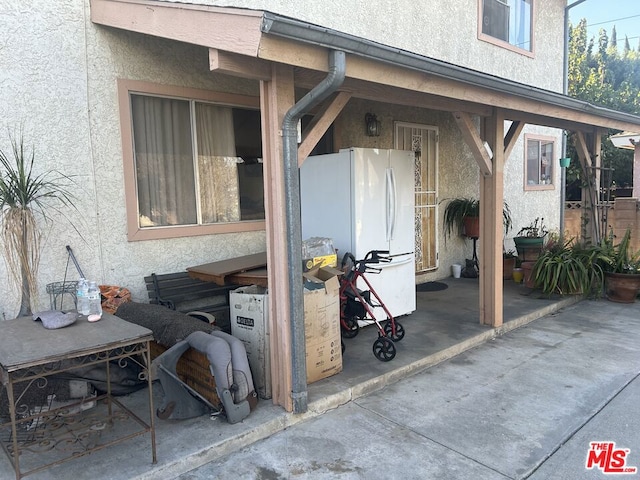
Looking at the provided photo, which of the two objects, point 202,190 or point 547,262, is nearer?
point 202,190

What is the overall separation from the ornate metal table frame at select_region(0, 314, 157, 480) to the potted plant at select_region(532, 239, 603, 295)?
5867 mm

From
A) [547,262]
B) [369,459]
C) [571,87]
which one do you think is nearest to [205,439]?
[369,459]

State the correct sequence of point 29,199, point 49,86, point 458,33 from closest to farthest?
point 29,199, point 49,86, point 458,33

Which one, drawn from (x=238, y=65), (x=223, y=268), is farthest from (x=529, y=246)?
(x=238, y=65)

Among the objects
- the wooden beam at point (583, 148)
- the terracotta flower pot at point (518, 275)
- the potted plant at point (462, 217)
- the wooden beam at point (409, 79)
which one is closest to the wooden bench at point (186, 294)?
the wooden beam at point (409, 79)

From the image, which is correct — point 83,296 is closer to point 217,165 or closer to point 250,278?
point 250,278

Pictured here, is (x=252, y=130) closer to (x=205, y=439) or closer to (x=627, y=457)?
(x=205, y=439)

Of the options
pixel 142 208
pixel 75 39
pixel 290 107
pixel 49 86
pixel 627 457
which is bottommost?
pixel 627 457

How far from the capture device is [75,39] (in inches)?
155

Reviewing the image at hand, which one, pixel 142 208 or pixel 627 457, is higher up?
pixel 142 208

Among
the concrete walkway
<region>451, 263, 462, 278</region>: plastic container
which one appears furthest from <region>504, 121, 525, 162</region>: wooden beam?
<region>451, 263, 462, 278</region>: plastic container

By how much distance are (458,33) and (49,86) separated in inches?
243

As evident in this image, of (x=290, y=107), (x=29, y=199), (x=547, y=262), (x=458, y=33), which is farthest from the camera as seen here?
(x=458, y=33)

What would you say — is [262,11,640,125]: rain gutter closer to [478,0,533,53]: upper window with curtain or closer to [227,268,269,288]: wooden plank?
[227,268,269,288]: wooden plank
